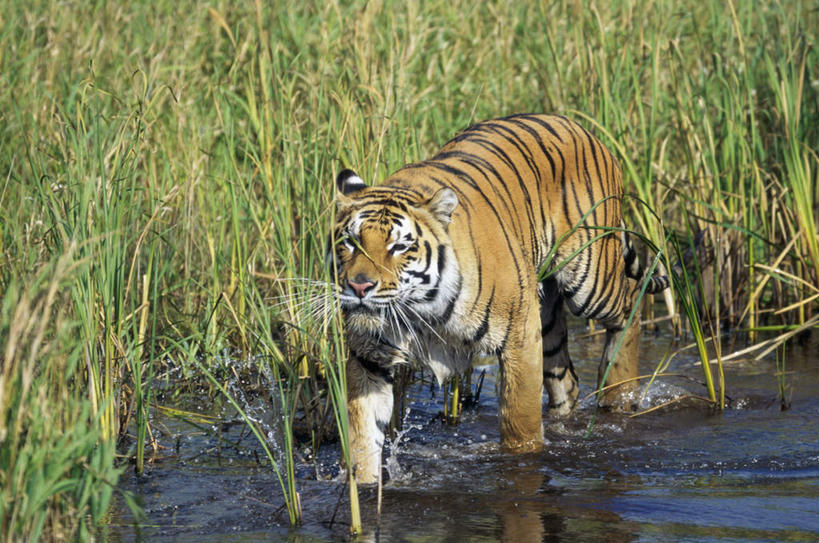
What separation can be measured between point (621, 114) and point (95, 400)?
11.1 feet

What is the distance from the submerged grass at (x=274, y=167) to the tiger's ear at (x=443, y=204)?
1.20 feet

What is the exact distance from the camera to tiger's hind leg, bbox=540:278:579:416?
4992 mm

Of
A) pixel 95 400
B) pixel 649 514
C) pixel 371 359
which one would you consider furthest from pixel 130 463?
pixel 649 514

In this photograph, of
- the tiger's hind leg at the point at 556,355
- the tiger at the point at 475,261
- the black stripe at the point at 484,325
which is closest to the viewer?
the tiger at the point at 475,261

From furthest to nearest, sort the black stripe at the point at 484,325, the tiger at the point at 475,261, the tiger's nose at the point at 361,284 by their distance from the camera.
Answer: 1. the black stripe at the point at 484,325
2. the tiger at the point at 475,261
3. the tiger's nose at the point at 361,284

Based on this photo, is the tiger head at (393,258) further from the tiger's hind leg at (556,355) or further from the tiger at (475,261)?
the tiger's hind leg at (556,355)

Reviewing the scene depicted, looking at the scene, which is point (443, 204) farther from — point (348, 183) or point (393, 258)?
point (348, 183)

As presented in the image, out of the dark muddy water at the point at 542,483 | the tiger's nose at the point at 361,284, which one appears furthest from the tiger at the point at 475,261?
the dark muddy water at the point at 542,483

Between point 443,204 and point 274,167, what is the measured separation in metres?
1.58

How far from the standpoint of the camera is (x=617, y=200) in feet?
15.9

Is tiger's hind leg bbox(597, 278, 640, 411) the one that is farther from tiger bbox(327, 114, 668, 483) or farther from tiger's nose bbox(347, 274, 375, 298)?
tiger's nose bbox(347, 274, 375, 298)

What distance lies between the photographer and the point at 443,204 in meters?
3.63

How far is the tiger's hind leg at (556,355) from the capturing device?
197 inches

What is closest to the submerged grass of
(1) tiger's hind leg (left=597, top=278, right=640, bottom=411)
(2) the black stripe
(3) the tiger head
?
(3) the tiger head
